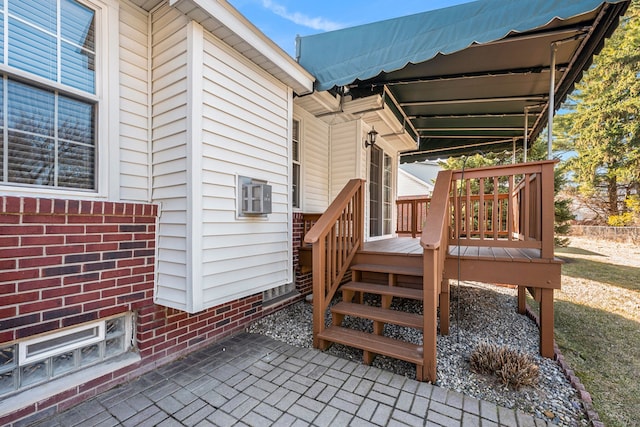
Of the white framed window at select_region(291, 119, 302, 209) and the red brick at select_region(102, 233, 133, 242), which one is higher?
the white framed window at select_region(291, 119, 302, 209)

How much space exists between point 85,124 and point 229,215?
130 cm

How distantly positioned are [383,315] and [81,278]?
251cm

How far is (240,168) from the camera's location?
2.71m

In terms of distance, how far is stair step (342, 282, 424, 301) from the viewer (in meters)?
2.73

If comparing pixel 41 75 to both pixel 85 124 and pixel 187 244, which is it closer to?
pixel 85 124

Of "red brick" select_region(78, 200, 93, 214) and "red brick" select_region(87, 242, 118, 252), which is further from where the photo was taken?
"red brick" select_region(87, 242, 118, 252)

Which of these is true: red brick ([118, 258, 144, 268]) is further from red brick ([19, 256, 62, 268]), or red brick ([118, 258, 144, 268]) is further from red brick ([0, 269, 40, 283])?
red brick ([0, 269, 40, 283])

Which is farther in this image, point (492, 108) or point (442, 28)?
point (492, 108)

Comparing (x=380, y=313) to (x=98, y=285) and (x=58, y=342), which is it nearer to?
(x=98, y=285)

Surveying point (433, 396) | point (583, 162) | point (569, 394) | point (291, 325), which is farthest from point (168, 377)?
point (583, 162)

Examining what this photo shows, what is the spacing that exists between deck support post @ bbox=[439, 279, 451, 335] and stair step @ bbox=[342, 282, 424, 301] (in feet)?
1.77

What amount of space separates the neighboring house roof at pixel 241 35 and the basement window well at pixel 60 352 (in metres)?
2.60

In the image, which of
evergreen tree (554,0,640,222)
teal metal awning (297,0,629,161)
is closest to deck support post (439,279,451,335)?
teal metal awning (297,0,629,161)

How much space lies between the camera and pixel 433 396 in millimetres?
2061
